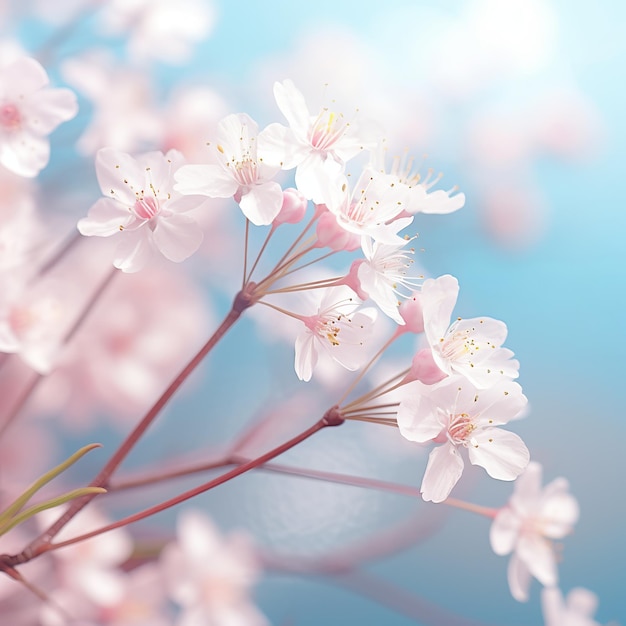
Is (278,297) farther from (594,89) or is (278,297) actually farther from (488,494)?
(594,89)

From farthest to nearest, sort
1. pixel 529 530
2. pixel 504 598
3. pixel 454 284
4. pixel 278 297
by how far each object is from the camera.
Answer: pixel 504 598, pixel 278 297, pixel 529 530, pixel 454 284

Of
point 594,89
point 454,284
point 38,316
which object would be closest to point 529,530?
point 454,284

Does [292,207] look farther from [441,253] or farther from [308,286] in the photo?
→ [441,253]

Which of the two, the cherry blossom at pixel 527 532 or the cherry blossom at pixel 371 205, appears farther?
the cherry blossom at pixel 527 532

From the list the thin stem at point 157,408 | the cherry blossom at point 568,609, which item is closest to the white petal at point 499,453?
the thin stem at point 157,408

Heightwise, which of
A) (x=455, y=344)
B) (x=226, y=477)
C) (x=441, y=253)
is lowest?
(x=226, y=477)

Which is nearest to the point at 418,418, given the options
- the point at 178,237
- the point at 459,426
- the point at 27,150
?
the point at 459,426

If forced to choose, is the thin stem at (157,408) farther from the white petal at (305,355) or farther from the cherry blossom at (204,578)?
the cherry blossom at (204,578)
